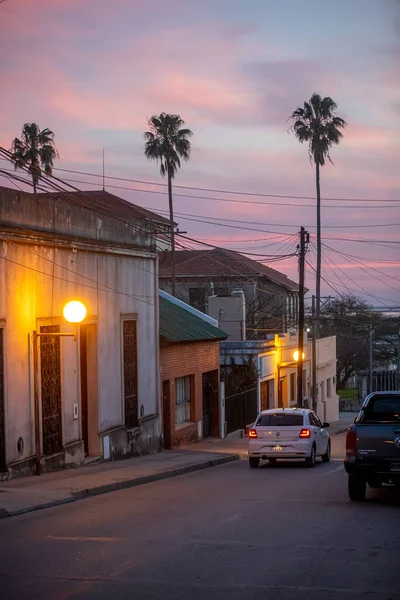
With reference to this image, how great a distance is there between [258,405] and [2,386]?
26.9 metres

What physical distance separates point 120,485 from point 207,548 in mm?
8581

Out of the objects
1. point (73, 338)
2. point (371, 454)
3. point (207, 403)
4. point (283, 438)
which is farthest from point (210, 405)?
point (371, 454)

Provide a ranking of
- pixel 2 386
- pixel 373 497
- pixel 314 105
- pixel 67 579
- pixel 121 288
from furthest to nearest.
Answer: pixel 314 105 → pixel 121 288 → pixel 2 386 → pixel 373 497 → pixel 67 579

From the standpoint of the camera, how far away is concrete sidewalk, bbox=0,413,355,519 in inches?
624

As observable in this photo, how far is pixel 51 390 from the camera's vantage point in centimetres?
2142

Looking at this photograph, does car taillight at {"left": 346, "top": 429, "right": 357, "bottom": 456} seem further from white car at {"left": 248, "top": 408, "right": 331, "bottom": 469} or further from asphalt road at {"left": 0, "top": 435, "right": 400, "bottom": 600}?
white car at {"left": 248, "top": 408, "right": 331, "bottom": 469}

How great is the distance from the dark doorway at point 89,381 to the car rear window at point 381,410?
9.77 m

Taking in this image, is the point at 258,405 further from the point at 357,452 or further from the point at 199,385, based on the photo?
the point at 357,452

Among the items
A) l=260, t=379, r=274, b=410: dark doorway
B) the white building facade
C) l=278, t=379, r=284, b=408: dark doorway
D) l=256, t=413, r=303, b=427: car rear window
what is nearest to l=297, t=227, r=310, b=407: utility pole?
l=260, t=379, r=274, b=410: dark doorway

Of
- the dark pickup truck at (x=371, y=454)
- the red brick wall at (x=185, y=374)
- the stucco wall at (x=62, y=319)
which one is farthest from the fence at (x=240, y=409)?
the dark pickup truck at (x=371, y=454)

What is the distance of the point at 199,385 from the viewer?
35406mm

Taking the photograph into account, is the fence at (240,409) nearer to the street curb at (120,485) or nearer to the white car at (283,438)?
the street curb at (120,485)

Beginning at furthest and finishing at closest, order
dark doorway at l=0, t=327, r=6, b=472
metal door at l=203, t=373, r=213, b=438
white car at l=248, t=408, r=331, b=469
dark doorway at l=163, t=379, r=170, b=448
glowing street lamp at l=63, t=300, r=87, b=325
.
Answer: metal door at l=203, t=373, r=213, b=438
dark doorway at l=163, t=379, r=170, b=448
white car at l=248, t=408, r=331, b=469
glowing street lamp at l=63, t=300, r=87, b=325
dark doorway at l=0, t=327, r=6, b=472

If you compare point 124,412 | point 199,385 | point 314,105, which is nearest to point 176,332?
point 199,385
